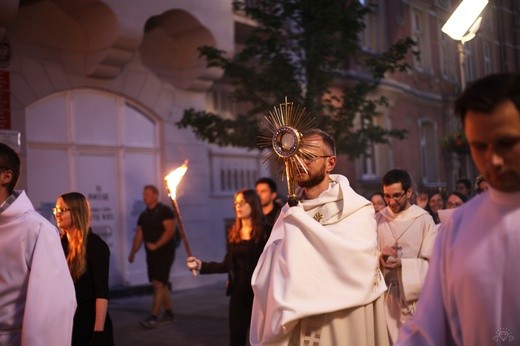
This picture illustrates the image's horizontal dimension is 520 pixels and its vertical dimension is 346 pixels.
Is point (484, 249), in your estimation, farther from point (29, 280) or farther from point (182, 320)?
point (182, 320)

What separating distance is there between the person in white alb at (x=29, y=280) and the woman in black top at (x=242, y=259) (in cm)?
254

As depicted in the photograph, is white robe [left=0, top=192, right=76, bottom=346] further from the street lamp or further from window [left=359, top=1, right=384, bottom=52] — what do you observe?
window [left=359, top=1, right=384, bottom=52]

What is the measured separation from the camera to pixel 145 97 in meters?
14.4

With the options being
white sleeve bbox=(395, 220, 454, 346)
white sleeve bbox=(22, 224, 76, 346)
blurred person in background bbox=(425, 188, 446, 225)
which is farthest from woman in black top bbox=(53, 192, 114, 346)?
blurred person in background bbox=(425, 188, 446, 225)

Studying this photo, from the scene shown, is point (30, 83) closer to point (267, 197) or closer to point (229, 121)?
point (229, 121)

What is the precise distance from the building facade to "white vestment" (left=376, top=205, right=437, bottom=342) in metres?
6.26

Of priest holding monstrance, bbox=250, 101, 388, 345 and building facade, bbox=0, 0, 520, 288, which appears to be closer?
priest holding monstrance, bbox=250, 101, 388, 345

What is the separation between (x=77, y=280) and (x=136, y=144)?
908 centimetres

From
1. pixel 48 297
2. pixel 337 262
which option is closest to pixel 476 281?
pixel 337 262

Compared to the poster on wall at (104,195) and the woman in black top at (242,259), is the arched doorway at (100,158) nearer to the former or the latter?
the poster on wall at (104,195)

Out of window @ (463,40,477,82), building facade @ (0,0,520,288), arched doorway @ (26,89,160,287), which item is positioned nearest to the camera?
building facade @ (0,0,520,288)

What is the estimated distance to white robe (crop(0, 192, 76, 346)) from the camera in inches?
157

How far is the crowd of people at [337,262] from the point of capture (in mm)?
2320

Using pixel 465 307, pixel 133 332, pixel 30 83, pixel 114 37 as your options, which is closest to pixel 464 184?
pixel 133 332
